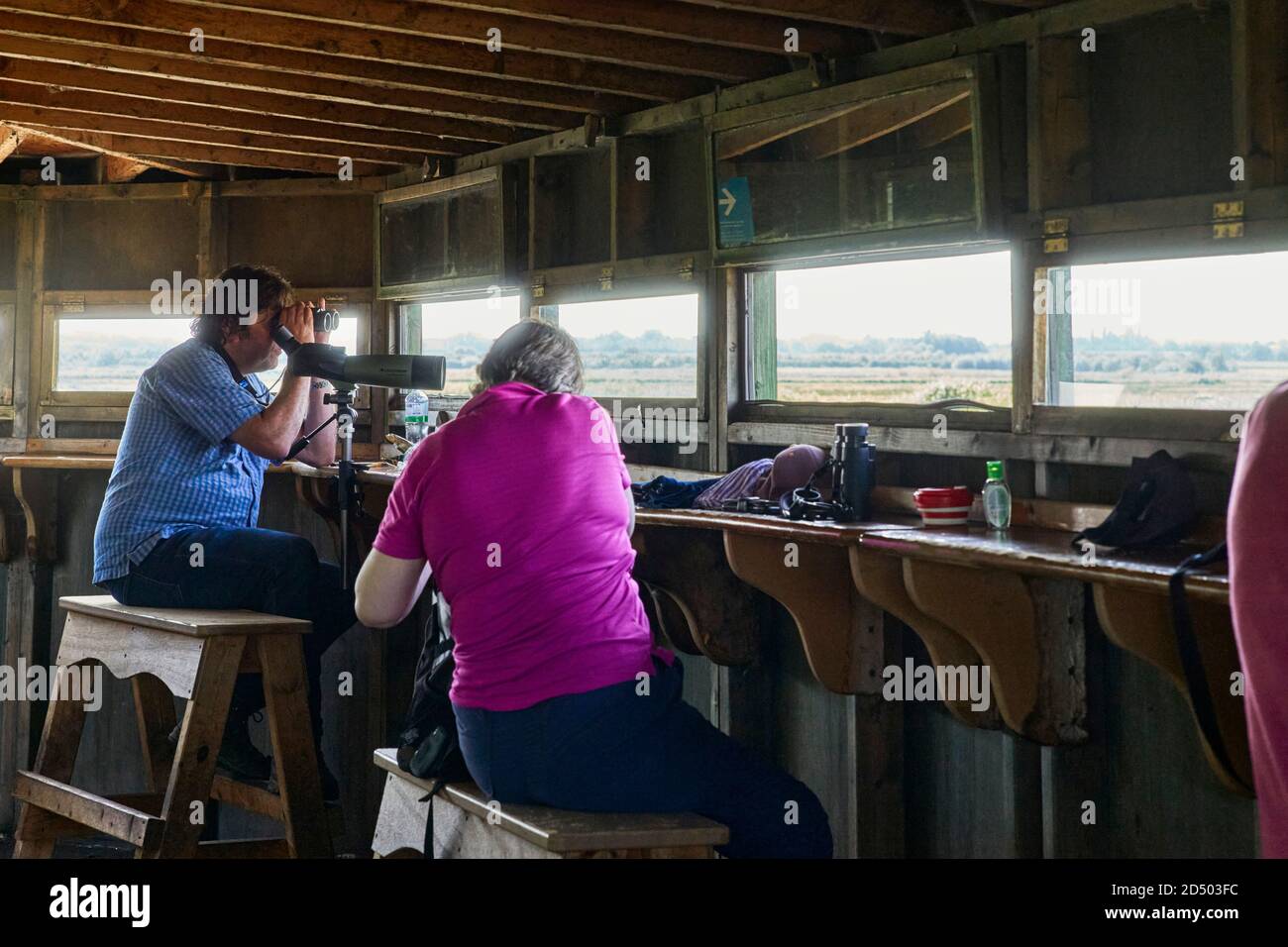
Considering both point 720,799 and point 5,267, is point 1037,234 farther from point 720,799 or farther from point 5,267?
point 5,267

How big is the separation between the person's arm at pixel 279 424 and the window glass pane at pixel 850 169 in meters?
Answer: 1.21

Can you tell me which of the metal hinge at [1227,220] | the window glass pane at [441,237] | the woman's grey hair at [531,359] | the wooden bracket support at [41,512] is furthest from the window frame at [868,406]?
the wooden bracket support at [41,512]

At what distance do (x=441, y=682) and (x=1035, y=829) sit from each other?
1307 mm

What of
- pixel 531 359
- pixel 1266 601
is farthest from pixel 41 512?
pixel 1266 601

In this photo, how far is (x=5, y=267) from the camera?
228 inches

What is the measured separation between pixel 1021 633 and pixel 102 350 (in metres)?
4.26

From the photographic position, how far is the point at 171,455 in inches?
147

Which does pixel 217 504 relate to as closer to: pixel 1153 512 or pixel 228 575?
pixel 228 575

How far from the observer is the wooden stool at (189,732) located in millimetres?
3350

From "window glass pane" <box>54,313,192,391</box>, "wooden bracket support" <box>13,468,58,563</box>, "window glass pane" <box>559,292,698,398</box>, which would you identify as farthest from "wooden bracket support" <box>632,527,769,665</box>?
"window glass pane" <box>54,313,192,391</box>

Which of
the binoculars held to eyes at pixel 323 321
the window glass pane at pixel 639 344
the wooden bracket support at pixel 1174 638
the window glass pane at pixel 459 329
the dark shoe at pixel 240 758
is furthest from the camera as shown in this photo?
the window glass pane at pixel 459 329

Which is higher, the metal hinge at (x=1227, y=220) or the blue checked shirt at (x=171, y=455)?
the metal hinge at (x=1227, y=220)

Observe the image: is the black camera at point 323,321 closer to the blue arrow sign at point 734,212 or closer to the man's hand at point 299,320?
the man's hand at point 299,320
